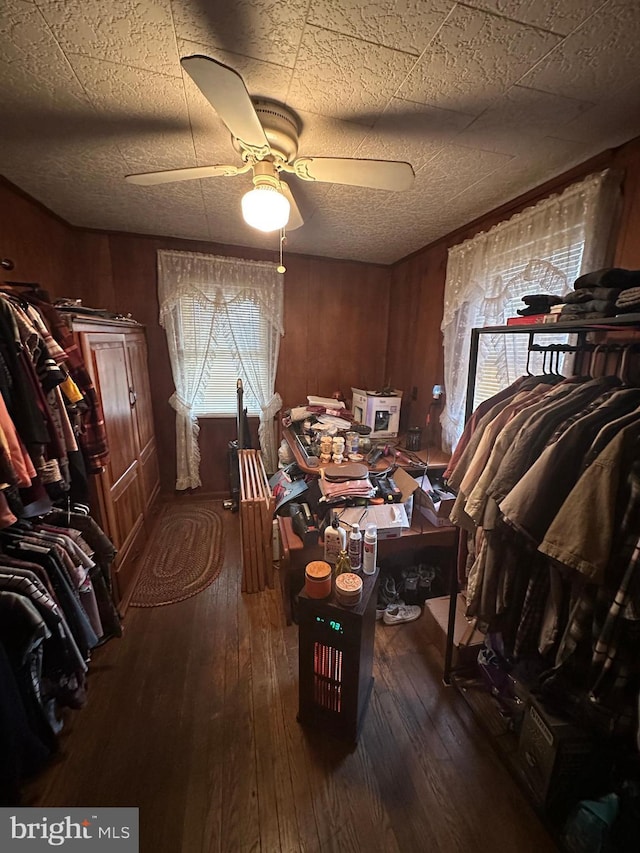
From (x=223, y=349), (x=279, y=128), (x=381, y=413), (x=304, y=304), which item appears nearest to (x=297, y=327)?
(x=304, y=304)

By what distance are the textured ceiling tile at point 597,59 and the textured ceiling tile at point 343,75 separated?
→ 448 millimetres

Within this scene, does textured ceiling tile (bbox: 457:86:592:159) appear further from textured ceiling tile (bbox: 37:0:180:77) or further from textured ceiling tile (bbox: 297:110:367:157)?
textured ceiling tile (bbox: 37:0:180:77)

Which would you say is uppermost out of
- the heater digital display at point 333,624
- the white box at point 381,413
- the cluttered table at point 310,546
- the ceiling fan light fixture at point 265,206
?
the ceiling fan light fixture at point 265,206

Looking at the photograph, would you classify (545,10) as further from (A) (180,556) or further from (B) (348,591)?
(A) (180,556)

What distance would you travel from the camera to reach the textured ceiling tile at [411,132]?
1268 mm

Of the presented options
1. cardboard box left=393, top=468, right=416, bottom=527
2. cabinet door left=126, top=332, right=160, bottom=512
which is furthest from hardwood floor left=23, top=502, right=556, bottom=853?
cabinet door left=126, top=332, right=160, bottom=512

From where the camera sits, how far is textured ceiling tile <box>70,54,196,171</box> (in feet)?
3.68

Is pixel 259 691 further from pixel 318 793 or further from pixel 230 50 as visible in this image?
pixel 230 50

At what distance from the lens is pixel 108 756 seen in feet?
4.24

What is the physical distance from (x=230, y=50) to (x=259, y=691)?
2.49 meters

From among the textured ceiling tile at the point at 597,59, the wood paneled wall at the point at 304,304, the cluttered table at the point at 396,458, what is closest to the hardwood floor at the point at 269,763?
the cluttered table at the point at 396,458

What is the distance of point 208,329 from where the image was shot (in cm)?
312

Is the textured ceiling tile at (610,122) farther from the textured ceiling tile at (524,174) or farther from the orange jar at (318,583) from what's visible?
the orange jar at (318,583)

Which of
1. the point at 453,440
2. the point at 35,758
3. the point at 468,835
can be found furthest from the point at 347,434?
the point at 35,758
